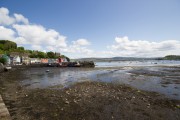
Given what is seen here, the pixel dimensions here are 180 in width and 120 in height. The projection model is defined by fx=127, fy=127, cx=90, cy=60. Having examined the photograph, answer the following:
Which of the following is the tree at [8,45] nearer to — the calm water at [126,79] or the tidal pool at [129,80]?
the calm water at [126,79]

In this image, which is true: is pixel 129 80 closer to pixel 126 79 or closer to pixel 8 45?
pixel 126 79

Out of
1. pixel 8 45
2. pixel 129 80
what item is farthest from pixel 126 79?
pixel 8 45

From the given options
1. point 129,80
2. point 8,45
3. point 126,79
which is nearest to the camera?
point 129,80

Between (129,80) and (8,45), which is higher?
(8,45)

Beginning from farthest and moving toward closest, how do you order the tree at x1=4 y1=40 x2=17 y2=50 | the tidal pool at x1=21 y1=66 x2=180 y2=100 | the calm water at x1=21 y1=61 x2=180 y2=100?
the tree at x1=4 y1=40 x2=17 y2=50 < the calm water at x1=21 y1=61 x2=180 y2=100 < the tidal pool at x1=21 y1=66 x2=180 y2=100

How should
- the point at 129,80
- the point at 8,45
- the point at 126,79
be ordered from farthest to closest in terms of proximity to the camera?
the point at 8,45 < the point at 126,79 < the point at 129,80

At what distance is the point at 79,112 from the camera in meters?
9.09

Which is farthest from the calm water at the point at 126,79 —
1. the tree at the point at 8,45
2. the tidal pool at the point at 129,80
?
the tree at the point at 8,45

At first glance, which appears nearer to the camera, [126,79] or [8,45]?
[126,79]

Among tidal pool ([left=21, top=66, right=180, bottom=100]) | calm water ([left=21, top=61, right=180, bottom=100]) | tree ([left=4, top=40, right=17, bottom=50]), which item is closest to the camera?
tidal pool ([left=21, top=66, right=180, bottom=100])

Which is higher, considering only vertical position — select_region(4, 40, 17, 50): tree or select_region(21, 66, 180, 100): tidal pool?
select_region(4, 40, 17, 50): tree

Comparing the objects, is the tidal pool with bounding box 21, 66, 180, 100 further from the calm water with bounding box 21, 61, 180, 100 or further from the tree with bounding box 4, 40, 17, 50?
the tree with bounding box 4, 40, 17, 50

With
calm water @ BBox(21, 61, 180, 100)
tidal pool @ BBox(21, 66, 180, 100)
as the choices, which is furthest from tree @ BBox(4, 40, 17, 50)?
tidal pool @ BBox(21, 66, 180, 100)

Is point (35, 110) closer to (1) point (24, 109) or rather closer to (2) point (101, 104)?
(1) point (24, 109)
